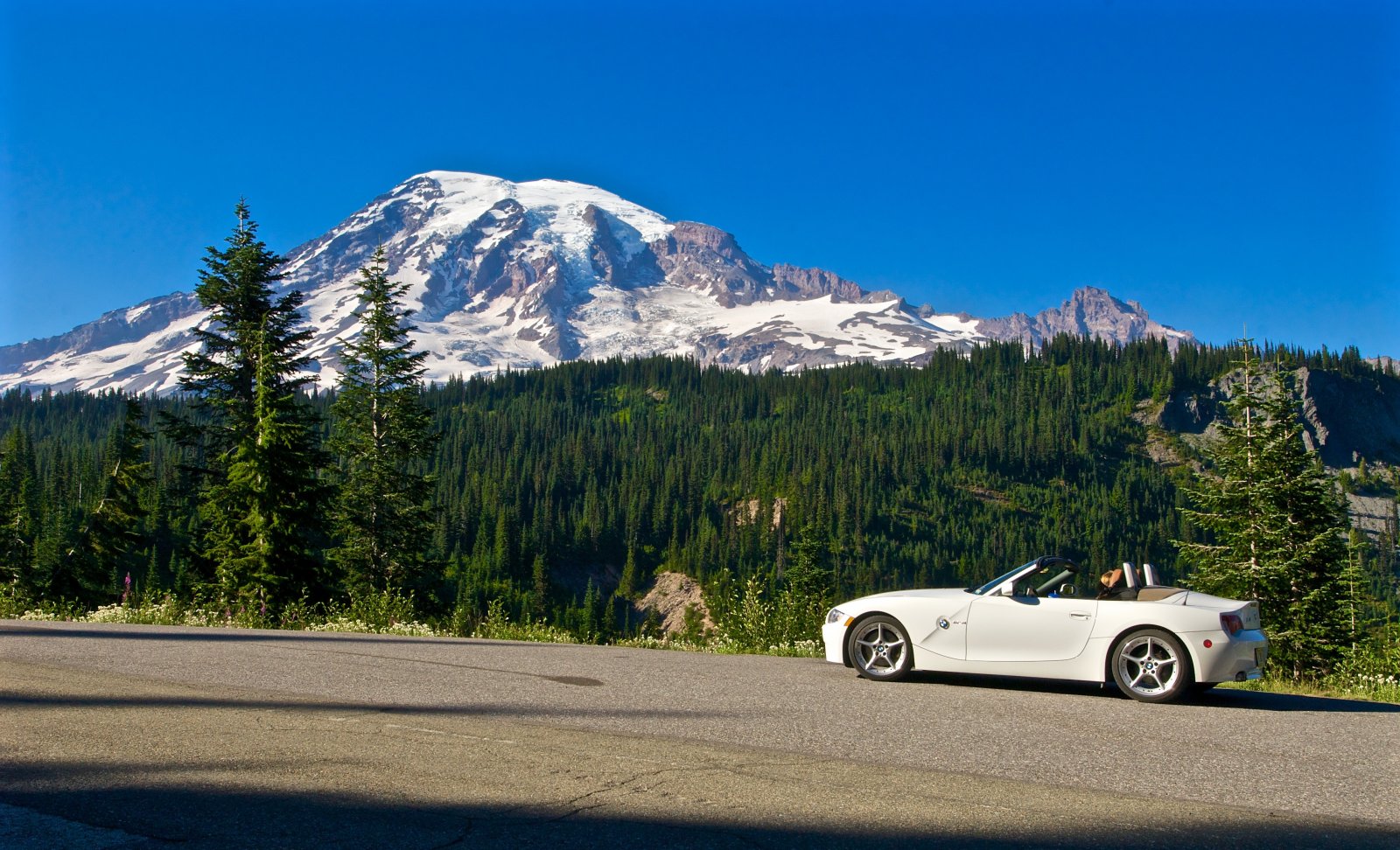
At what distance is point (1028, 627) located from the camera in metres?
10.1

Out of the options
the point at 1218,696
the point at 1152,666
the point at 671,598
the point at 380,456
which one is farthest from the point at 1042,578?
the point at 671,598

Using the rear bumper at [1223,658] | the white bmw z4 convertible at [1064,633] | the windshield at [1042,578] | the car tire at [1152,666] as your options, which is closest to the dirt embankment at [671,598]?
the white bmw z4 convertible at [1064,633]

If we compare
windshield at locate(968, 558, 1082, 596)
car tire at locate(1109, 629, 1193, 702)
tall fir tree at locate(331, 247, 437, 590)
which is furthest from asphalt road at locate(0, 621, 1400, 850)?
tall fir tree at locate(331, 247, 437, 590)

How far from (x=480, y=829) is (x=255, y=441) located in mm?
21200

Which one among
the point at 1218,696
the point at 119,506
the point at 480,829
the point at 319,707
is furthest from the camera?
the point at 119,506

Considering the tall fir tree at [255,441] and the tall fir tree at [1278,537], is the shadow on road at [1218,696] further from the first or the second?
the tall fir tree at [255,441]

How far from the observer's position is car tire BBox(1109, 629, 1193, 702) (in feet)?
31.1

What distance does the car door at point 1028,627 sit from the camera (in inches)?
391

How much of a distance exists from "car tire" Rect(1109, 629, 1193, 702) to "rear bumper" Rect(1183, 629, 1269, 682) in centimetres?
12

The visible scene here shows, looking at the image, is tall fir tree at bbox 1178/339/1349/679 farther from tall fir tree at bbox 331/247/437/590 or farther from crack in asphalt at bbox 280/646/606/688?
tall fir tree at bbox 331/247/437/590

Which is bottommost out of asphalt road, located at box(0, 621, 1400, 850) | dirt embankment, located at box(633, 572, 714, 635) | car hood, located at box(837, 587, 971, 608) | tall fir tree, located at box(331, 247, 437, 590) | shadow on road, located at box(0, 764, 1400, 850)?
dirt embankment, located at box(633, 572, 714, 635)

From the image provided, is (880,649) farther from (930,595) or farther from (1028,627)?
(1028,627)

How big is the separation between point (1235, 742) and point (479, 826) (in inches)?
232

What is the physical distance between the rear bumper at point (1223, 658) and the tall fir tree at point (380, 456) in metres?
23.0
